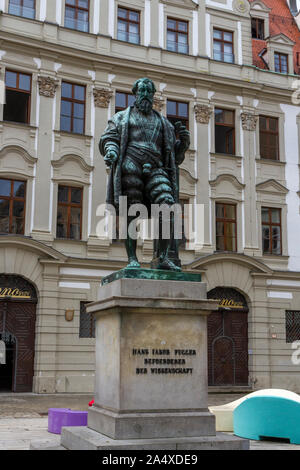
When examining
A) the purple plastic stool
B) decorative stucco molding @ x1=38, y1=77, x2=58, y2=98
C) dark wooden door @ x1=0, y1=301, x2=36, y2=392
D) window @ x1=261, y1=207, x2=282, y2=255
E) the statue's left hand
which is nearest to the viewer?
the statue's left hand

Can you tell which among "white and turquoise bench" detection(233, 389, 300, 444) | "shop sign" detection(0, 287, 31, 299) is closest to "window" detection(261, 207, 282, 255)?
"shop sign" detection(0, 287, 31, 299)

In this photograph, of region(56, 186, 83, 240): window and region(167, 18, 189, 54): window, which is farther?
region(167, 18, 189, 54): window

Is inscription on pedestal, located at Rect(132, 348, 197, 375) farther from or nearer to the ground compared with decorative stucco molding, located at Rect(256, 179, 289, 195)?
nearer to the ground

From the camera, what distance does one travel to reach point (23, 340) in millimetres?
17109

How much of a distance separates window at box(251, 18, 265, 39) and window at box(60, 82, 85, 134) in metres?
8.71

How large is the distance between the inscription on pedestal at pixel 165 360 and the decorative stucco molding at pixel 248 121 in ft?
54.9

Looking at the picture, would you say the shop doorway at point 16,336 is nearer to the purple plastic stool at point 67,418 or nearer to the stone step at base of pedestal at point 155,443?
the purple plastic stool at point 67,418

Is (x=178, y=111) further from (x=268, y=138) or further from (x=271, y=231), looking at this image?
(x=271, y=231)

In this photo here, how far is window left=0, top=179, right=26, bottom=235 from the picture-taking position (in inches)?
685

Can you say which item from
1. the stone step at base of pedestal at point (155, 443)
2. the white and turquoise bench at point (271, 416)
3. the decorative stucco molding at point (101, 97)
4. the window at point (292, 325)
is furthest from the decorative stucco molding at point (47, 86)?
the stone step at base of pedestal at point (155, 443)

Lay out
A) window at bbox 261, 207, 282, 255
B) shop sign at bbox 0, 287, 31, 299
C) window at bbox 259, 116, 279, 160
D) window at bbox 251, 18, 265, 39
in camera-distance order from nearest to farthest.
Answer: shop sign at bbox 0, 287, 31, 299 → window at bbox 261, 207, 282, 255 → window at bbox 259, 116, 279, 160 → window at bbox 251, 18, 265, 39

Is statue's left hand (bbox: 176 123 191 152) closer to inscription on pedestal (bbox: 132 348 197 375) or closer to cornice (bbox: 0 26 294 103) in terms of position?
inscription on pedestal (bbox: 132 348 197 375)

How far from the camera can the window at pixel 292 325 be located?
800 inches
